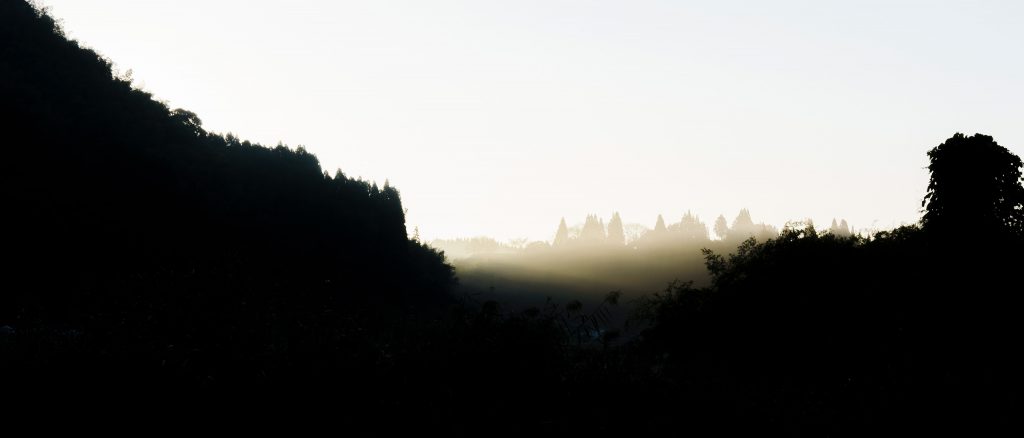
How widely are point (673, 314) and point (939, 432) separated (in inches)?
681

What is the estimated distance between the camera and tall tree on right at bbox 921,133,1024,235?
2566 cm

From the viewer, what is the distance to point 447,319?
8.08m

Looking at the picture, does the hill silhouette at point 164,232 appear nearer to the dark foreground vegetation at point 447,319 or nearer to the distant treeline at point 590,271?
the dark foreground vegetation at point 447,319

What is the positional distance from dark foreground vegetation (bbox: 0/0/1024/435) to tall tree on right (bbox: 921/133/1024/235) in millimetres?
79

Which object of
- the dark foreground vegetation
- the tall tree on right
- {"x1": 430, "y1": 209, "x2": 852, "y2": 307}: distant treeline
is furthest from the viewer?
{"x1": 430, "y1": 209, "x2": 852, "y2": 307}: distant treeline

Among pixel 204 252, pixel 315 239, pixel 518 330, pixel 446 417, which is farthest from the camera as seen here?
pixel 315 239

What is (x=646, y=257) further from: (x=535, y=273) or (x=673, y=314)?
(x=673, y=314)

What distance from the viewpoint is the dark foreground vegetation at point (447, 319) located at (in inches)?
234

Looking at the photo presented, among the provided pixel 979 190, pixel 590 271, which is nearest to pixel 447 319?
pixel 979 190

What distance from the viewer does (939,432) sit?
694cm

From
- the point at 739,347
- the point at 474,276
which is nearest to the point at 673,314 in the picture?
the point at 739,347

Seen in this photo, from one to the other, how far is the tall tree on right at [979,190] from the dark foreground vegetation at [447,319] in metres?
0.08

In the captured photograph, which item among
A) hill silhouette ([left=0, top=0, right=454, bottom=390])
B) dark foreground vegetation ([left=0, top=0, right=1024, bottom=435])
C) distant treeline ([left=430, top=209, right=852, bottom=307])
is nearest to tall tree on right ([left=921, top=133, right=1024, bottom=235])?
dark foreground vegetation ([left=0, top=0, right=1024, bottom=435])

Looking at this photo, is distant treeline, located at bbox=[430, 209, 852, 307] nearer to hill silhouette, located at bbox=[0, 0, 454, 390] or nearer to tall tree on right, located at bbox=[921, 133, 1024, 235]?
hill silhouette, located at bbox=[0, 0, 454, 390]
